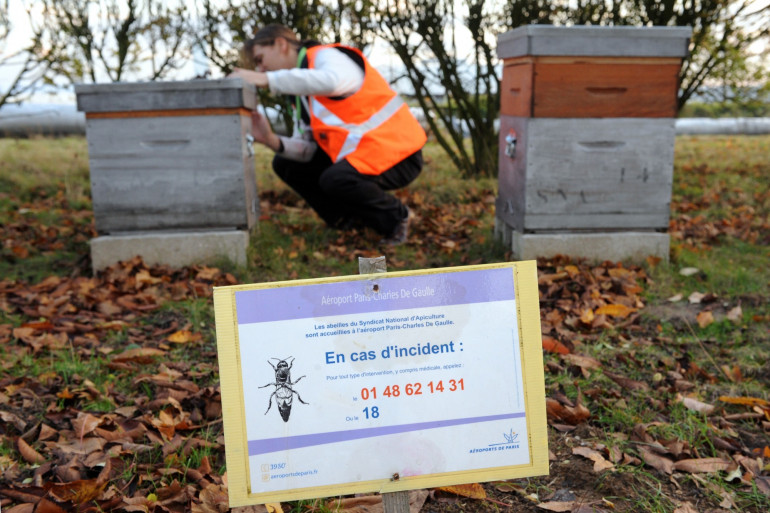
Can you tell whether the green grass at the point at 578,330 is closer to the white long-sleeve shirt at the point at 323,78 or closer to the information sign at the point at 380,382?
the information sign at the point at 380,382

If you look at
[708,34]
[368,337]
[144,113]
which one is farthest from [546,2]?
[368,337]

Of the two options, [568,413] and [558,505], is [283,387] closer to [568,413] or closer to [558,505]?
[558,505]

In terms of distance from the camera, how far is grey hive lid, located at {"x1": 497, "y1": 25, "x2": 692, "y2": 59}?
4.15 meters

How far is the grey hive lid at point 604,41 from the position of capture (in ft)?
13.6

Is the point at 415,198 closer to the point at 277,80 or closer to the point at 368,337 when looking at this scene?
the point at 277,80

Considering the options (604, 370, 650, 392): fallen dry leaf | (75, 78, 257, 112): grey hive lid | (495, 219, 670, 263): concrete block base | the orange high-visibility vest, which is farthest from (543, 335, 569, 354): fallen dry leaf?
(75, 78, 257, 112): grey hive lid

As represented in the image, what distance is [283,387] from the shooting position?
1.55 metres

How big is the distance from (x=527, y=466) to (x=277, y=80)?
353 centimetres

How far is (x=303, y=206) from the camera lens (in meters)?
6.68

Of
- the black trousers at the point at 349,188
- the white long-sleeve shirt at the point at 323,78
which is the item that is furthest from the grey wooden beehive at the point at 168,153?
the black trousers at the point at 349,188

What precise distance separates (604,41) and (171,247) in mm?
2915

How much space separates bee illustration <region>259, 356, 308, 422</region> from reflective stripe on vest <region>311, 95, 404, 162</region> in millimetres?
3453

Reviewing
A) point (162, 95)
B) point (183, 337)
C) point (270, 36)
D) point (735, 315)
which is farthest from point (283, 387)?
point (270, 36)

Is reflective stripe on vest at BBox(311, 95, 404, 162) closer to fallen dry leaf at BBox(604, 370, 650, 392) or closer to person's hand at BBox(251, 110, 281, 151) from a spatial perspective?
person's hand at BBox(251, 110, 281, 151)
